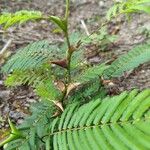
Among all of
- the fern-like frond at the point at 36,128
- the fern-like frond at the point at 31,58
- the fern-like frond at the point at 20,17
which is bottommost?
the fern-like frond at the point at 36,128

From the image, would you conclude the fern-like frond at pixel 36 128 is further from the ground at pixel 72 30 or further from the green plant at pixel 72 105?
the ground at pixel 72 30

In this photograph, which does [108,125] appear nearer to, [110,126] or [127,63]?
[110,126]

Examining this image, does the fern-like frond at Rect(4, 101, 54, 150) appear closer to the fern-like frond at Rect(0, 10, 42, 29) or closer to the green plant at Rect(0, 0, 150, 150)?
the green plant at Rect(0, 0, 150, 150)

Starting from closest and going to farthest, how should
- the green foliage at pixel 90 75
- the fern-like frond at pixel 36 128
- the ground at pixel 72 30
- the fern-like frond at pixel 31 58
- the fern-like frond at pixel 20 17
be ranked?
the fern-like frond at pixel 20 17, the fern-like frond at pixel 36 128, the green foliage at pixel 90 75, the fern-like frond at pixel 31 58, the ground at pixel 72 30

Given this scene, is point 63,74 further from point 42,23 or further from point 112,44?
point 42,23

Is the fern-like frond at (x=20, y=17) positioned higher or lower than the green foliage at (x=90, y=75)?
higher

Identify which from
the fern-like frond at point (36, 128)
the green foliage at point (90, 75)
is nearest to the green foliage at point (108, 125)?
the fern-like frond at point (36, 128)

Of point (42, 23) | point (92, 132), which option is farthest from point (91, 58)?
point (92, 132)
